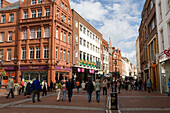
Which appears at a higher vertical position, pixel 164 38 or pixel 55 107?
pixel 164 38

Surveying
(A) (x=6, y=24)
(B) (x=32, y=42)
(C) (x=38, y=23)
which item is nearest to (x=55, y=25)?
(C) (x=38, y=23)

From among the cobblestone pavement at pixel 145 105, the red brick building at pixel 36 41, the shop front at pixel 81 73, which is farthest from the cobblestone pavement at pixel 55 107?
the shop front at pixel 81 73

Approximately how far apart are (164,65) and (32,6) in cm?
2310

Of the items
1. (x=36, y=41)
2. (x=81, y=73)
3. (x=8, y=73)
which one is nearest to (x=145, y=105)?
(x=36, y=41)

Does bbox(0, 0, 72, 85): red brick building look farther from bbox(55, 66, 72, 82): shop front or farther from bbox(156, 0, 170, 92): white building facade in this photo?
bbox(156, 0, 170, 92): white building facade

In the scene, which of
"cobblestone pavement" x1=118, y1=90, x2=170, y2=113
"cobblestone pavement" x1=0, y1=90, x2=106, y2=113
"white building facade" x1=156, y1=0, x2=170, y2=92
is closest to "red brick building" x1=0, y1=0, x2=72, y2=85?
"cobblestone pavement" x1=0, y1=90, x2=106, y2=113

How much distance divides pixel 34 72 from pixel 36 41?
524 centimetres

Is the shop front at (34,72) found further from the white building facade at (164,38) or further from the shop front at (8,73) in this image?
the white building facade at (164,38)

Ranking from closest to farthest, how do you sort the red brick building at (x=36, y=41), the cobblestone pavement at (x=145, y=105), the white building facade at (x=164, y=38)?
the cobblestone pavement at (x=145, y=105) < the white building facade at (x=164, y=38) < the red brick building at (x=36, y=41)

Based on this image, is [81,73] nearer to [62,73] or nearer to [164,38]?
[62,73]

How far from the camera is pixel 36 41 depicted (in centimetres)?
2842

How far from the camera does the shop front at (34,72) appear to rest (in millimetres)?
27375

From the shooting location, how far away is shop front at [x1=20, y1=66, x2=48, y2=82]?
27375 millimetres

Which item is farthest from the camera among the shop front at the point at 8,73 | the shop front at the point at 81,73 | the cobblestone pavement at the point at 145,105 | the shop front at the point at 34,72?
the shop front at the point at 81,73
